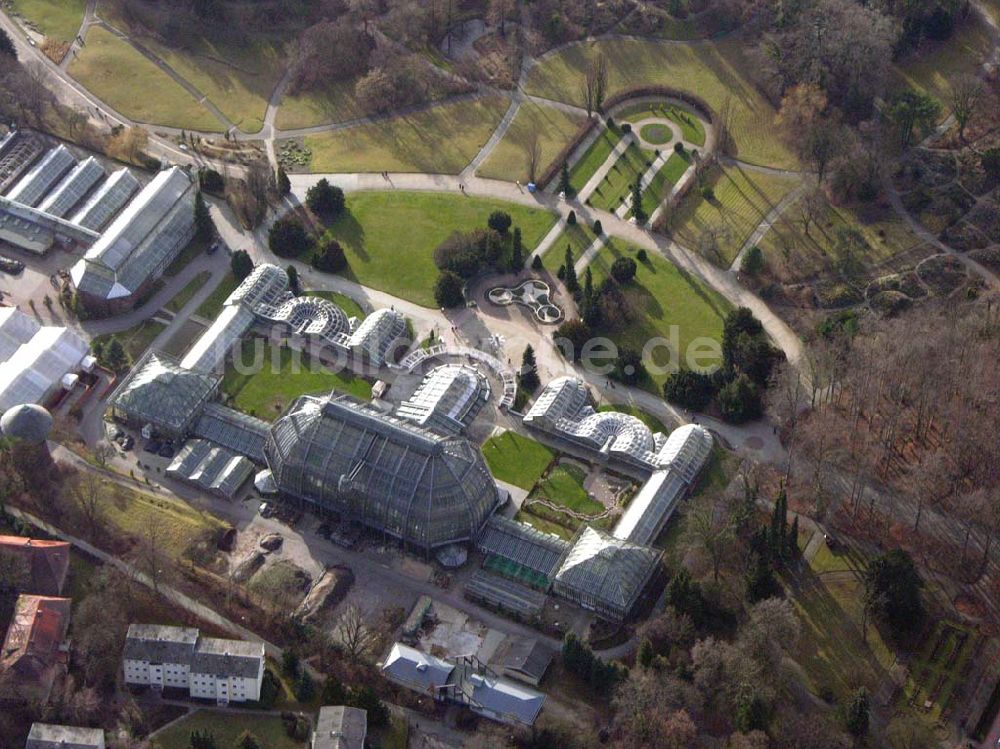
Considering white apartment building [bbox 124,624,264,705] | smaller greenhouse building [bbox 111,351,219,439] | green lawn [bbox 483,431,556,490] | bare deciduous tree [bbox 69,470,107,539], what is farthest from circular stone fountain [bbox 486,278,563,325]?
white apartment building [bbox 124,624,264,705]

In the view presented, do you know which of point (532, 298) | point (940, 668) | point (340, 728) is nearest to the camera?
point (340, 728)

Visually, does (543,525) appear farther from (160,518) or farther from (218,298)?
(218,298)

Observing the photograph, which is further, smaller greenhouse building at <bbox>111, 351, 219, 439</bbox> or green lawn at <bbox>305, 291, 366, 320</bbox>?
green lawn at <bbox>305, 291, 366, 320</bbox>

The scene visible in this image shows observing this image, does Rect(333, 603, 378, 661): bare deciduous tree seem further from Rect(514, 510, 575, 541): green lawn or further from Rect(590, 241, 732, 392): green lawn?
Rect(590, 241, 732, 392): green lawn

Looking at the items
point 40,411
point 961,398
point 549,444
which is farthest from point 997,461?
point 40,411

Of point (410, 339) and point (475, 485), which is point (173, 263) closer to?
point (410, 339)

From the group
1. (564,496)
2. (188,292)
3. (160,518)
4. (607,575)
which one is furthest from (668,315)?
(160,518)
